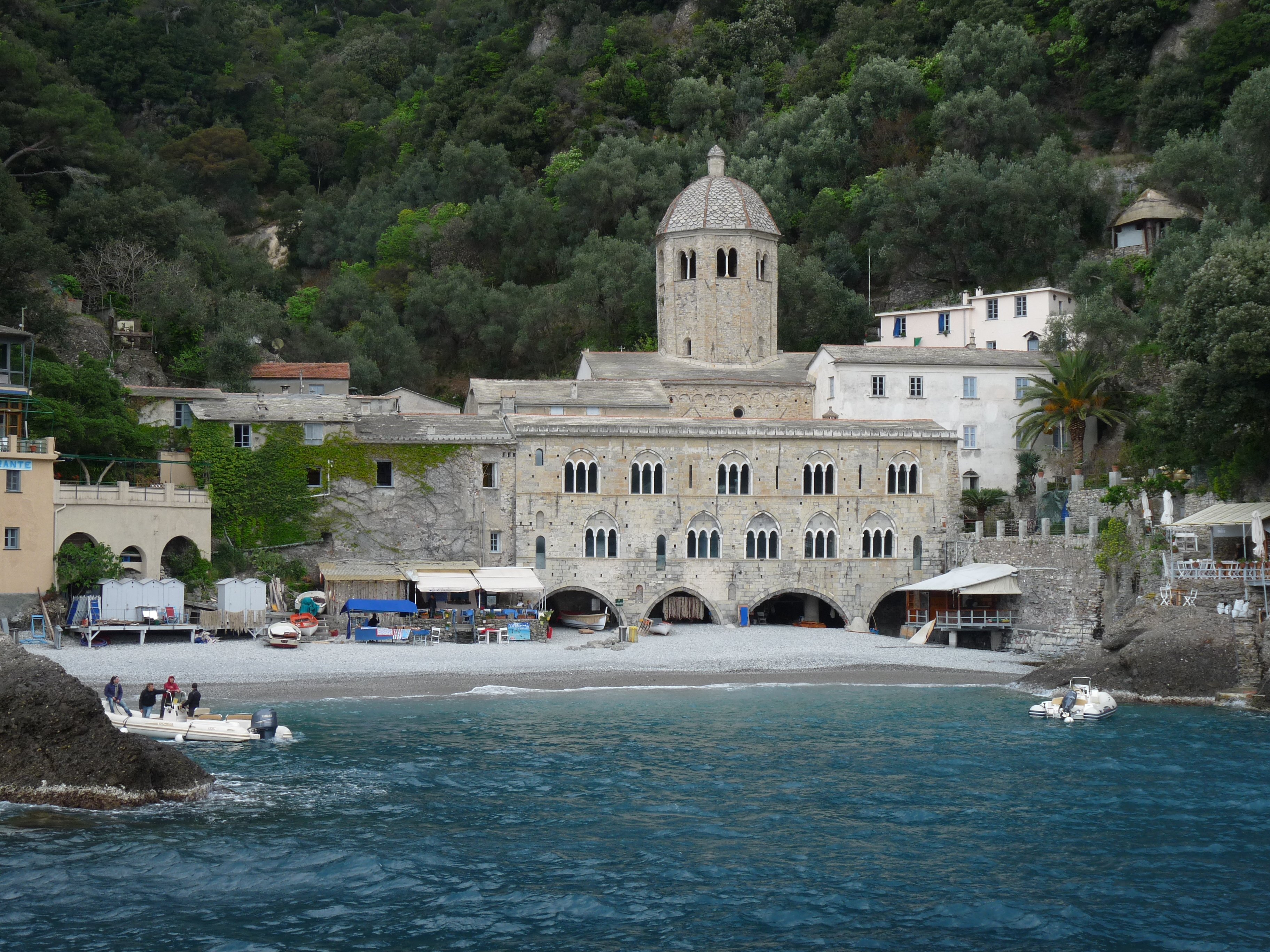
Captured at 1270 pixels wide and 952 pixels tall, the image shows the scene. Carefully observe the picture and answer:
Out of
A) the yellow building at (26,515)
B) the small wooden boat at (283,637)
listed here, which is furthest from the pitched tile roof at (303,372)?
the small wooden boat at (283,637)

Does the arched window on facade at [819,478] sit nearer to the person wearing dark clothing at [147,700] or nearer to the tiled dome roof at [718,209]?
the tiled dome roof at [718,209]

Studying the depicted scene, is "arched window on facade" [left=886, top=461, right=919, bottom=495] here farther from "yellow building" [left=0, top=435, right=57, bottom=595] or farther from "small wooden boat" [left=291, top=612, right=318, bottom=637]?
"yellow building" [left=0, top=435, right=57, bottom=595]

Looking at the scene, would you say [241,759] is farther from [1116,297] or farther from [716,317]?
[1116,297]

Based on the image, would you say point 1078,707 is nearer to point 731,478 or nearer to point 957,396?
point 731,478

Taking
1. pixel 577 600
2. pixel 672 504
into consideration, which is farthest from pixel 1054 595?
pixel 577 600

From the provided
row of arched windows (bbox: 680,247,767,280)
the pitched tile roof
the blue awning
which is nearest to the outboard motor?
the blue awning

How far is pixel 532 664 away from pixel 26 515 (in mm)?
14932

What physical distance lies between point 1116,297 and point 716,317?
53.6 ft

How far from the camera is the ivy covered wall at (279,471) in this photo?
45.7 m

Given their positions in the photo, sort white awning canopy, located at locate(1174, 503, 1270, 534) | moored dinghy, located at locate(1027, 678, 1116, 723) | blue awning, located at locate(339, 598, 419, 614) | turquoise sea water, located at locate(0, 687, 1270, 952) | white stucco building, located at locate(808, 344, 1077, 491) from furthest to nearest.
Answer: white stucco building, located at locate(808, 344, 1077, 491), blue awning, located at locate(339, 598, 419, 614), white awning canopy, located at locate(1174, 503, 1270, 534), moored dinghy, located at locate(1027, 678, 1116, 723), turquoise sea water, located at locate(0, 687, 1270, 952)

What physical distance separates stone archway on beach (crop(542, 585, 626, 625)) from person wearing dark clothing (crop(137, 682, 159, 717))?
61.8ft

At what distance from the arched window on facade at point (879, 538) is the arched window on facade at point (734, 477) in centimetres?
449

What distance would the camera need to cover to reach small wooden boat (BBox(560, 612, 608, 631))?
4584 centimetres

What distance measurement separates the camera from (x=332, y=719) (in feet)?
101
